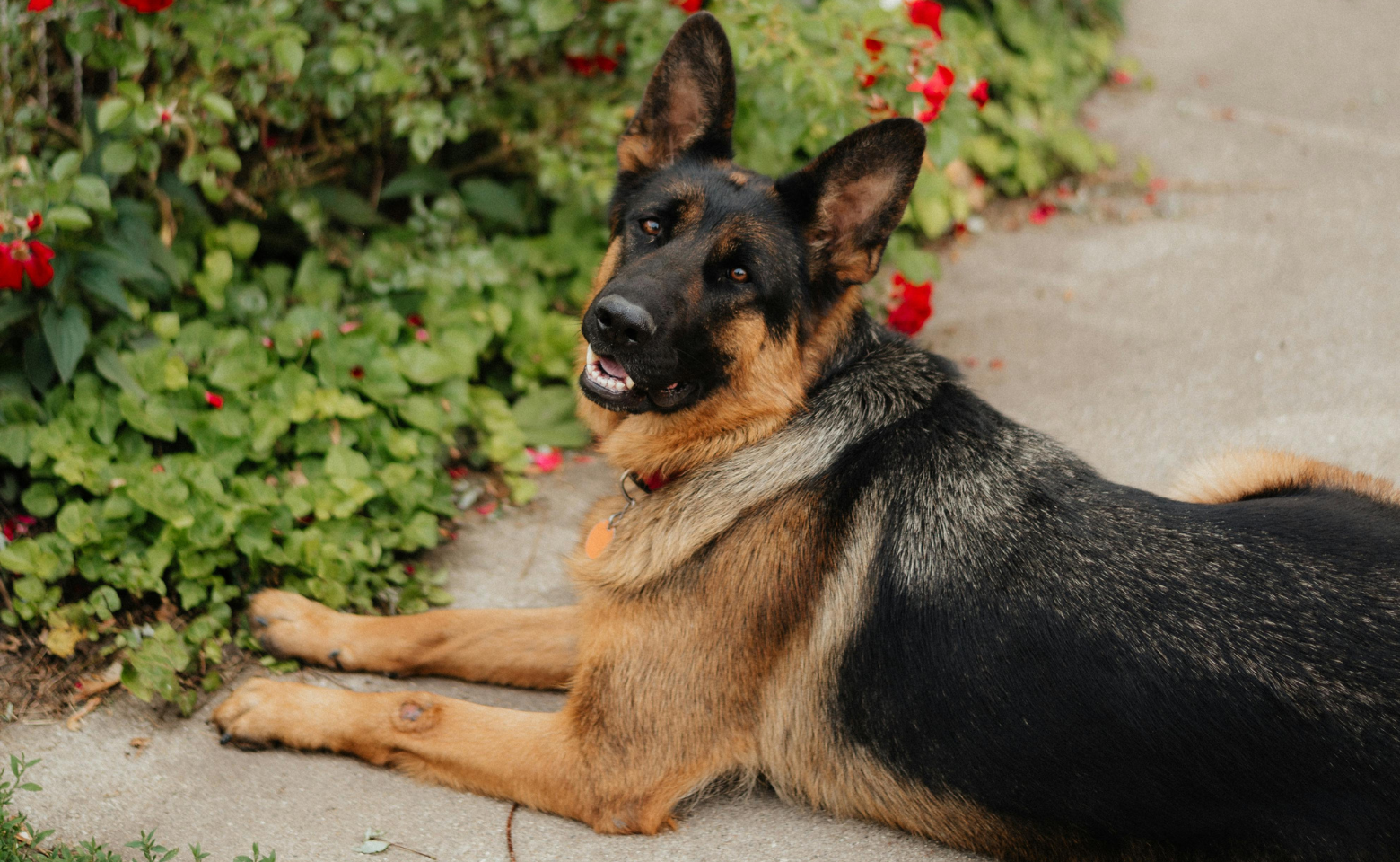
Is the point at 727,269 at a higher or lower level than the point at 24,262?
higher

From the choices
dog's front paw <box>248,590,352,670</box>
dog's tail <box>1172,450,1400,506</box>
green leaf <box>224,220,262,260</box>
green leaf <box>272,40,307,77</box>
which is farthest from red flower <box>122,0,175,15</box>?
dog's tail <box>1172,450,1400,506</box>

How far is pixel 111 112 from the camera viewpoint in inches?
151

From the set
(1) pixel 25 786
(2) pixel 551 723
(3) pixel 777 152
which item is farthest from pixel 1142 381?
(1) pixel 25 786

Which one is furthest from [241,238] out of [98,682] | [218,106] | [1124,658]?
[1124,658]

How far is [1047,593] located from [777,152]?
128 inches

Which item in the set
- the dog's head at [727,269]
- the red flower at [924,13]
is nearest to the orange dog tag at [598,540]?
the dog's head at [727,269]

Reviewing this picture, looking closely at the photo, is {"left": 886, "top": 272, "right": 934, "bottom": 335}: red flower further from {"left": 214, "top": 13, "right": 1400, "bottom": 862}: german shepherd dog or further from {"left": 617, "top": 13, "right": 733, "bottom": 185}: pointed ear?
{"left": 617, "top": 13, "right": 733, "bottom": 185}: pointed ear

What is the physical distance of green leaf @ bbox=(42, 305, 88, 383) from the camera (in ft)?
12.5

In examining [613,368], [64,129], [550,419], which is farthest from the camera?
[550,419]

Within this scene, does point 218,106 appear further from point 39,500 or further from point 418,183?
point 39,500

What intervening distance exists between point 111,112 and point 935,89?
10.6 ft

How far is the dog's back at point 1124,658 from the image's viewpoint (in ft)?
8.22

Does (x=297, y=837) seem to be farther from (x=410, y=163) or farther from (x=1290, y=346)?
(x=1290, y=346)

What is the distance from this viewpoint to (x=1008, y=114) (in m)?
7.04
